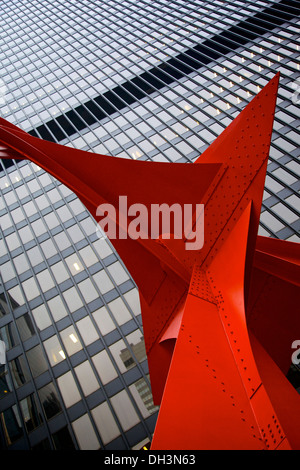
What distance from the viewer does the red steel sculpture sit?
2.88 meters

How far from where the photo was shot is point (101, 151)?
81.6 feet

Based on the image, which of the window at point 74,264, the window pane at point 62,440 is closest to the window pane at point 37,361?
the window pane at point 62,440

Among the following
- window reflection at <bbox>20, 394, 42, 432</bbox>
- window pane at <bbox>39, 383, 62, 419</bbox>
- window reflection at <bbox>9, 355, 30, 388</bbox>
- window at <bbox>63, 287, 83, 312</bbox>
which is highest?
window at <bbox>63, 287, 83, 312</bbox>

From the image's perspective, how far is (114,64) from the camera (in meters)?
32.0

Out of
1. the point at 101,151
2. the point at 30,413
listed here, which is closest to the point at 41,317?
the point at 30,413

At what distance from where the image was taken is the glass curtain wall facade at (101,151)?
16359mm

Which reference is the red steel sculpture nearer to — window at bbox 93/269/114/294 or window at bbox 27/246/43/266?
window at bbox 93/269/114/294

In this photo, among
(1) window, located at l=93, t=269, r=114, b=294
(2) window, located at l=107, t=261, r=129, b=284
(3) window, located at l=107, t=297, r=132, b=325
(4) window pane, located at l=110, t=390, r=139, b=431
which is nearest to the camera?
(4) window pane, located at l=110, t=390, r=139, b=431

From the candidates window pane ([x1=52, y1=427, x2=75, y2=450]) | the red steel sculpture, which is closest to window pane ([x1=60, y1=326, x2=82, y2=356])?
window pane ([x1=52, y1=427, x2=75, y2=450])

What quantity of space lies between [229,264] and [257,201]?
1.09 metres

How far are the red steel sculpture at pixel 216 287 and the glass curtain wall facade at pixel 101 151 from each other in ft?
37.5

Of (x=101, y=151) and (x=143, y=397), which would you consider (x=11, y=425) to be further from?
(x=101, y=151)

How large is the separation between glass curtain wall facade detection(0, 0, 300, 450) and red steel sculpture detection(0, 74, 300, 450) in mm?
11441

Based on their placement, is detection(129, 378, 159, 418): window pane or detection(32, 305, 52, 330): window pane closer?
detection(129, 378, 159, 418): window pane
